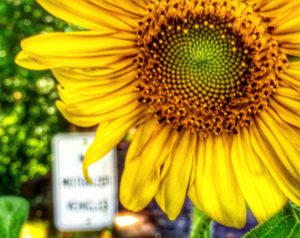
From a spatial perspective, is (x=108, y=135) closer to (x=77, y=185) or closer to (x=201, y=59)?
(x=201, y=59)

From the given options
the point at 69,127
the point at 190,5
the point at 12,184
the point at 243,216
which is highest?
the point at 190,5

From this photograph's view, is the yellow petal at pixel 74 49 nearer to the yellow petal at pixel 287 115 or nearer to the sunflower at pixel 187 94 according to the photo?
the sunflower at pixel 187 94

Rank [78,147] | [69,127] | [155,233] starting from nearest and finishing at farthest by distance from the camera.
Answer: [78,147], [69,127], [155,233]

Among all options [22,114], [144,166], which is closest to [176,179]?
[144,166]

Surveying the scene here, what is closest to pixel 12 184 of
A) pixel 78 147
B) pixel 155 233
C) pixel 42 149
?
pixel 42 149

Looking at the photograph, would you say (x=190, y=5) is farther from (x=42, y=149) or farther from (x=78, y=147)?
(x=42, y=149)
